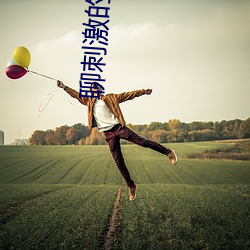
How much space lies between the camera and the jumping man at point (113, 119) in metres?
5.51

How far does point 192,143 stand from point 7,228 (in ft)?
117

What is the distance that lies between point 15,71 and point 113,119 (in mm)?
2456

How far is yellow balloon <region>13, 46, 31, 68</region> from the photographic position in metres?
6.23

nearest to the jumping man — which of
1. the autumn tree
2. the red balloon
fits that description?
the red balloon

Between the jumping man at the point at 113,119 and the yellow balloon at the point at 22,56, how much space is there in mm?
1166

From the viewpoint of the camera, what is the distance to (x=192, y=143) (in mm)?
40781

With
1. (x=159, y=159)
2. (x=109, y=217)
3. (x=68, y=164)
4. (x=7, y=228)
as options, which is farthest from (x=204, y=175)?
(x=7, y=228)

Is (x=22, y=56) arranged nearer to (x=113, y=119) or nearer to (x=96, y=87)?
(x=96, y=87)

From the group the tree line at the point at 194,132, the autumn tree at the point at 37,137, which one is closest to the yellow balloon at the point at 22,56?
the tree line at the point at 194,132

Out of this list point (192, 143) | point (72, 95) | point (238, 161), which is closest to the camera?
point (72, 95)

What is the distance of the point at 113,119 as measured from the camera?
5613mm

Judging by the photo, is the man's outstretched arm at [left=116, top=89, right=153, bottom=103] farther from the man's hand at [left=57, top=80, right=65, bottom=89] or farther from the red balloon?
the red balloon

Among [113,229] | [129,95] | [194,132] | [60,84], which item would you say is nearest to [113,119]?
[129,95]

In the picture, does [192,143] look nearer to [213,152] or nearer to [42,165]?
[213,152]
